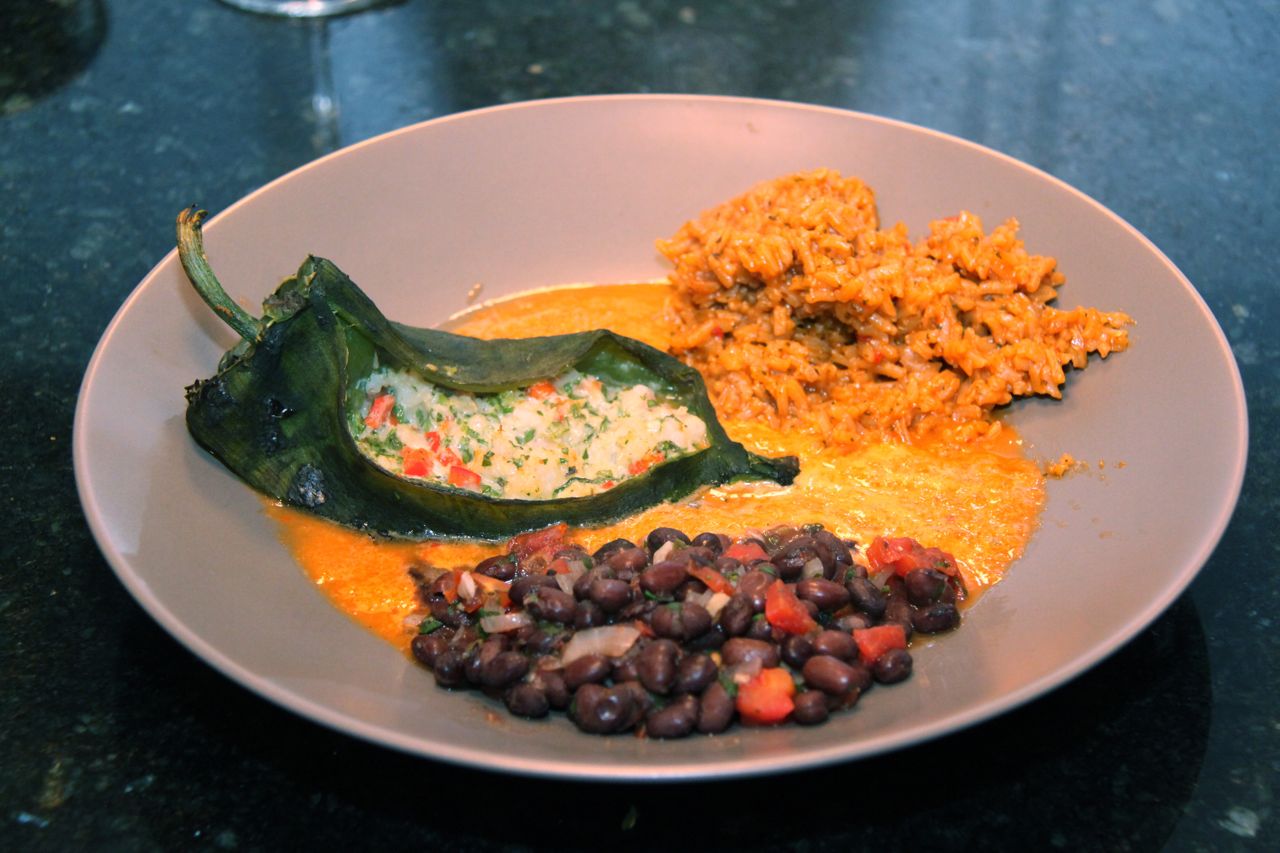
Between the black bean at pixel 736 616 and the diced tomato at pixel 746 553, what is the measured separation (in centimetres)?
27

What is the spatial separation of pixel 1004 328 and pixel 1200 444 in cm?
74

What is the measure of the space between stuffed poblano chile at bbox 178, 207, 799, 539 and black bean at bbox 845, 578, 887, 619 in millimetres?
751

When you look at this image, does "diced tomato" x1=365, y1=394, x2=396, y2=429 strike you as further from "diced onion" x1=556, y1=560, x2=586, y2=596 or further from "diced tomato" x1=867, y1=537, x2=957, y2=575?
"diced tomato" x1=867, y1=537, x2=957, y2=575

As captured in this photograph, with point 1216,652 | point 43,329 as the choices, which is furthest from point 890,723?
point 43,329

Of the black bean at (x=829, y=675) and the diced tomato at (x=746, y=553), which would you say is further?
the diced tomato at (x=746, y=553)

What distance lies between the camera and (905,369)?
3828 millimetres

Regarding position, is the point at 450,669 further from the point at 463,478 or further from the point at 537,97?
the point at 537,97

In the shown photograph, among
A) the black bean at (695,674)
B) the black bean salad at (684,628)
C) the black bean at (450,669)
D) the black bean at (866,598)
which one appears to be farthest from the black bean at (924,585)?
the black bean at (450,669)

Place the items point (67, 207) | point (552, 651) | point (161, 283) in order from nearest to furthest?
point (552, 651) → point (161, 283) → point (67, 207)

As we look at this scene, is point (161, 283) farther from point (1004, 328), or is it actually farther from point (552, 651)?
point (1004, 328)

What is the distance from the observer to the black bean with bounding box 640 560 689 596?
2750 millimetres

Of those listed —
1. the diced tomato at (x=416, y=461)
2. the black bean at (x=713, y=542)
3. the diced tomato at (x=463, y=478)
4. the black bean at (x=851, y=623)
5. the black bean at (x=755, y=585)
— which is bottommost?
the diced tomato at (x=463, y=478)

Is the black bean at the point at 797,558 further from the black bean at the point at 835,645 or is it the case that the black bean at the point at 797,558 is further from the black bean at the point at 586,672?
the black bean at the point at 586,672

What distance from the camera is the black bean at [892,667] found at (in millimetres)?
2682
